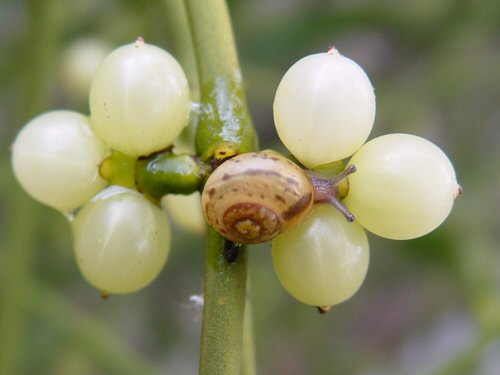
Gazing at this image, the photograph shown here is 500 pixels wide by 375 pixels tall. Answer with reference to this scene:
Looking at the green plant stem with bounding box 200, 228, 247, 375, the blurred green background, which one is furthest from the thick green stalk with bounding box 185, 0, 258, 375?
the blurred green background

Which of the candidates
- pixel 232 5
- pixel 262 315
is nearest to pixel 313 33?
pixel 232 5

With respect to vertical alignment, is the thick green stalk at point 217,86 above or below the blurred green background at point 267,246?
above

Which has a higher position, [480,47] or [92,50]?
[92,50]

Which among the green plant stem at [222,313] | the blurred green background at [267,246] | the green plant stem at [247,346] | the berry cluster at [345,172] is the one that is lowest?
the blurred green background at [267,246]

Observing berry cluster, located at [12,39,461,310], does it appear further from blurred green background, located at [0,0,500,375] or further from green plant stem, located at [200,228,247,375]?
blurred green background, located at [0,0,500,375]

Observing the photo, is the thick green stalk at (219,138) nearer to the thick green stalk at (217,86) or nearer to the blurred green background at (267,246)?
the thick green stalk at (217,86)

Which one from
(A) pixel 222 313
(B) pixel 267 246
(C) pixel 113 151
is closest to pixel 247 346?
(A) pixel 222 313

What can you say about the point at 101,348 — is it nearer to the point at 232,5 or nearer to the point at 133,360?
the point at 133,360

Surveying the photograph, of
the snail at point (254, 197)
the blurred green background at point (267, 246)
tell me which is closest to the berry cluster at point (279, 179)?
the snail at point (254, 197)
